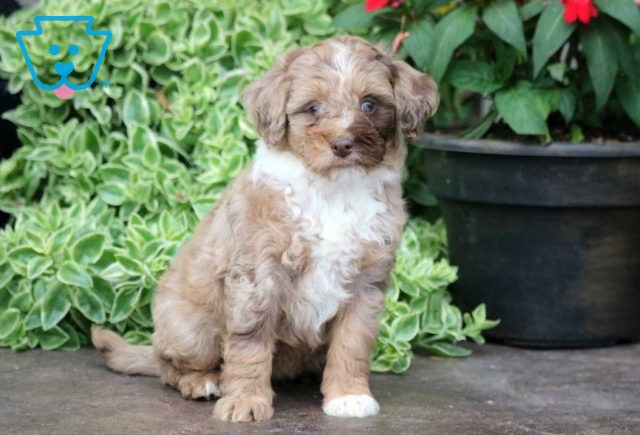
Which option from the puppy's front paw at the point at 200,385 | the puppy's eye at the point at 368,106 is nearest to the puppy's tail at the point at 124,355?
the puppy's front paw at the point at 200,385

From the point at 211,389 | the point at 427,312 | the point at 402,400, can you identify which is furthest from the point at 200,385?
the point at 427,312

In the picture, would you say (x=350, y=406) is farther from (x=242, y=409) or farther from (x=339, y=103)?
(x=339, y=103)

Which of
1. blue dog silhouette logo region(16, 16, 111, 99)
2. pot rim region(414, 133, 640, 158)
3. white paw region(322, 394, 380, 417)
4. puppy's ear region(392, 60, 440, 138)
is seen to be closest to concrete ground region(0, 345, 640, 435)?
white paw region(322, 394, 380, 417)

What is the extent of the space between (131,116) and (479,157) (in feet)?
6.51

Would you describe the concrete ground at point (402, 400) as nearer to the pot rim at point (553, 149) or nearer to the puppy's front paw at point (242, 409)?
the puppy's front paw at point (242, 409)

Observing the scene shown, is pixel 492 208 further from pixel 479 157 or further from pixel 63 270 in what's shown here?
pixel 63 270

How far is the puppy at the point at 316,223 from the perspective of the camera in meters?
4.37

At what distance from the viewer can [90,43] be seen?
6.42 meters

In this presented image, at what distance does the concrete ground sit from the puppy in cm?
19

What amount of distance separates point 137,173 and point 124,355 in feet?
4.30

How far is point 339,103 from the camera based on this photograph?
4332mm

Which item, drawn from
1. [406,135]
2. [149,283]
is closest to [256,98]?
[406,135]

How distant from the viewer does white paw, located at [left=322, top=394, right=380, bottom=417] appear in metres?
4.56

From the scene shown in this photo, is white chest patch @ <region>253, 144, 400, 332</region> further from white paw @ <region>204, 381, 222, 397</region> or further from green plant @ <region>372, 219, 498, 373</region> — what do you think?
green plant @ <region>372, 219, 498, 373</region>
